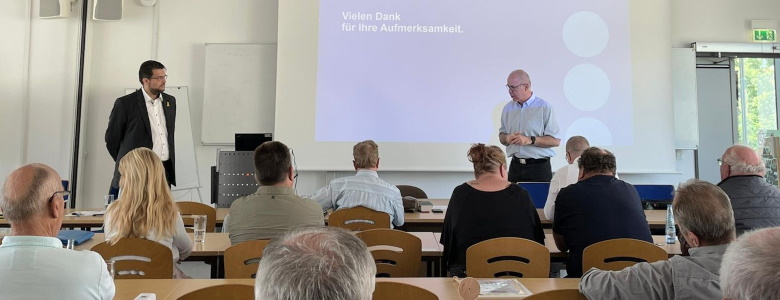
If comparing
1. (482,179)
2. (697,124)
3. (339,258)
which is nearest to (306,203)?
(482,179)

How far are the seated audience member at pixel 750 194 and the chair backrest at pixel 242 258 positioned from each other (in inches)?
93.6

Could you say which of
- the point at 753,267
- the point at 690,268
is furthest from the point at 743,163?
the point at 753,267

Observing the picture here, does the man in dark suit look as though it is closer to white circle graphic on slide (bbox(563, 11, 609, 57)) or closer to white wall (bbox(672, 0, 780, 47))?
white circle graphic on slide (bbox(563, 11, 609, 57))

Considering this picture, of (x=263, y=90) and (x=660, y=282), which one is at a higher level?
(x=263, y=90)

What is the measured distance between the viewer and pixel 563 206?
3.01 m

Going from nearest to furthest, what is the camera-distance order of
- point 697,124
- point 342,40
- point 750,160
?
1. point 750,160
2. point 342,40
3. point 697,124

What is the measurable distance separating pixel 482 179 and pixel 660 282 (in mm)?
1335

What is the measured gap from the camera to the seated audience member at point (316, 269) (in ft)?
2.71

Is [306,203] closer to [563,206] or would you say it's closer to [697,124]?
[563,206]

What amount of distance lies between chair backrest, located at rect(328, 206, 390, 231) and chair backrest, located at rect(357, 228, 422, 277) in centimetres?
62

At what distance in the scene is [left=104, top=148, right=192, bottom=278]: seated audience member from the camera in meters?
2.55

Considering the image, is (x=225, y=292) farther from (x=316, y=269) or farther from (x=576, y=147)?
(x=576, y=147)

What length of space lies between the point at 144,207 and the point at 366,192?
4.56 ft

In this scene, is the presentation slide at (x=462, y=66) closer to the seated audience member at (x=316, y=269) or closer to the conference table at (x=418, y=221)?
the conference table at (x=418, y=221)
